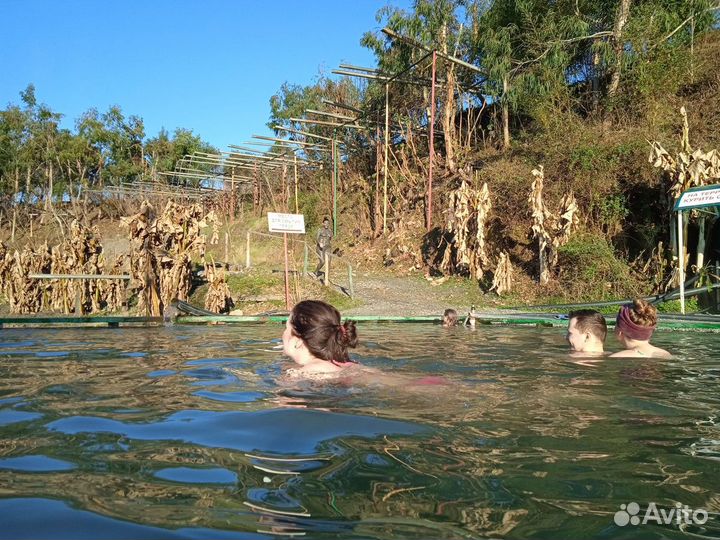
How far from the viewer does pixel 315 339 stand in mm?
4145

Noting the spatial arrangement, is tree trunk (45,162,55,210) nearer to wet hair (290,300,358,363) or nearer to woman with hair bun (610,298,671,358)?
wet hair (290,300,358,363)

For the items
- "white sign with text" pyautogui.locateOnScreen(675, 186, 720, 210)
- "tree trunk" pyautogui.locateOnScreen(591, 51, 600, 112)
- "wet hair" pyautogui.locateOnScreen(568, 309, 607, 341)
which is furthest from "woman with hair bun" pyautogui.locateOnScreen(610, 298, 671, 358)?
"tree trunk" pyautogui.locateOnScreen(591, 51, 600, 112)

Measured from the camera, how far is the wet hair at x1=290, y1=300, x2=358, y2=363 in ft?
13.6

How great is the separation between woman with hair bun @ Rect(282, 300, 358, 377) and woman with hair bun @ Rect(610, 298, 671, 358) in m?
2.91

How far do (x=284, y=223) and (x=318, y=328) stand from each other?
28.3ft

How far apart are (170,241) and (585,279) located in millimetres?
10631

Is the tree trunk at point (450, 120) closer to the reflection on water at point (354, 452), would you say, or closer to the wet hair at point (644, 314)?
the wet hair at point (644, 314)

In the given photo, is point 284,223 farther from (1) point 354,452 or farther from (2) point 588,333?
(1) point 354,452

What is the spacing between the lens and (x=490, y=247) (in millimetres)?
Result: 17812

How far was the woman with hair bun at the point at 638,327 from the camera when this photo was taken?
211 inches

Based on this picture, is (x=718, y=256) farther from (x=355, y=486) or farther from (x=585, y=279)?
(x=355, y=486)

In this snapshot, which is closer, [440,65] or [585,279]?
[585,279]

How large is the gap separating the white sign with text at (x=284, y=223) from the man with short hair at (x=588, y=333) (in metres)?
7.76

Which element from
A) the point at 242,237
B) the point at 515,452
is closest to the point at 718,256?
the point at 515,452
